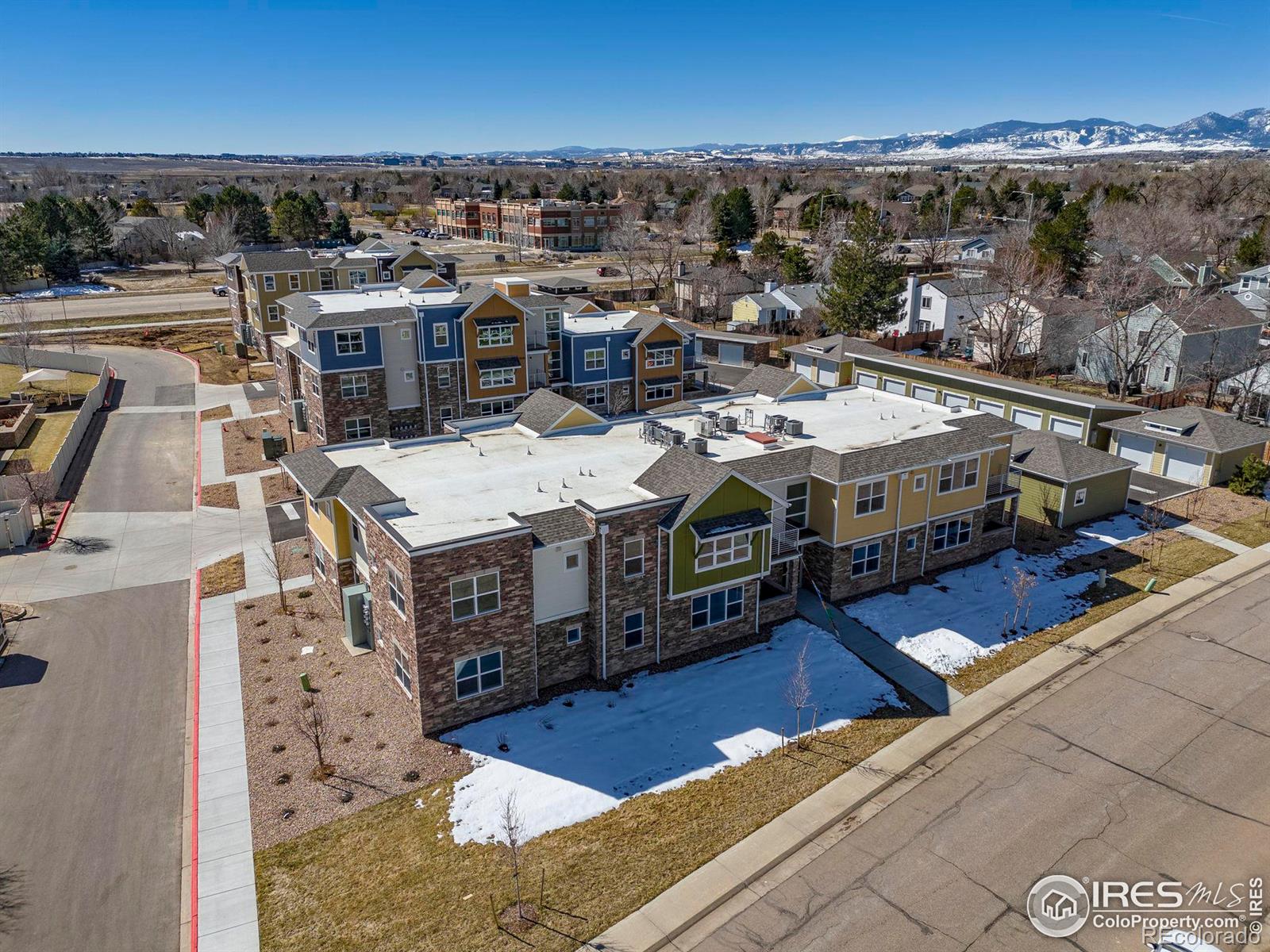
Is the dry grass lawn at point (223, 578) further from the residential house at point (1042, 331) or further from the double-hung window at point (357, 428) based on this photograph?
the residential house at point (1042, 331)

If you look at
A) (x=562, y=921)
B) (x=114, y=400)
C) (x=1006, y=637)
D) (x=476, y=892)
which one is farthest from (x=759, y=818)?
(x=114, y=400)

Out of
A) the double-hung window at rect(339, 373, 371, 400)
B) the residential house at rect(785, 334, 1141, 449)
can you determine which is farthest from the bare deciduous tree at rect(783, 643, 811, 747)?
the double-hung window at rect(339, 373, 371, 400)

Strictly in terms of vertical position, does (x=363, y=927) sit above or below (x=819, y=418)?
below

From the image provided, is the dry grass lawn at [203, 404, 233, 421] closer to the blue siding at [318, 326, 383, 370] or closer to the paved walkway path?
the blue siding at [318, 326, 383, 370]

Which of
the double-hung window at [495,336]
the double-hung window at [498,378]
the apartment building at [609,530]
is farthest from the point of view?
the double-hung window at [498,378]

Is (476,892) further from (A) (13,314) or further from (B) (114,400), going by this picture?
(A) (13,314)

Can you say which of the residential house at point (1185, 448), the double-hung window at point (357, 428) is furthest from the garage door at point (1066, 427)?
the double-hung window at point (357, 428)

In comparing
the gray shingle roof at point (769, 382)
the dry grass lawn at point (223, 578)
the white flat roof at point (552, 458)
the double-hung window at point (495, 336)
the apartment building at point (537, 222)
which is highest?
the apartment building at point (537, 222)
